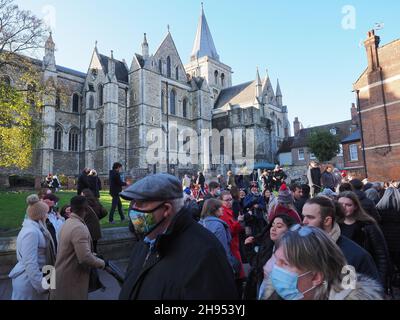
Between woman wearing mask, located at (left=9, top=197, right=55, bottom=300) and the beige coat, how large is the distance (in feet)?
0.71

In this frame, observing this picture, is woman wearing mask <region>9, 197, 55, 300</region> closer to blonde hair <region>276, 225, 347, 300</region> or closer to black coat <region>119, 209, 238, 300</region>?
black coat <region>119, 209, 238, 300</region>

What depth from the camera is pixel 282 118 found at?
2333 inches

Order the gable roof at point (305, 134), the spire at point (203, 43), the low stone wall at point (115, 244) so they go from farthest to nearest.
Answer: the spire at point (203, 43)
the gable roof at point (305, 134)
the low stone wall at point (115, 244)

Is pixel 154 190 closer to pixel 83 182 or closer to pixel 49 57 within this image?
pixel 83 182

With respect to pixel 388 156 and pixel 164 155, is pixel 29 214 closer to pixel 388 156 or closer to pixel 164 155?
pixel 388 156

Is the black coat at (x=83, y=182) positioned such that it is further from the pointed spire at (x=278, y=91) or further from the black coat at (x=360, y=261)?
the pointed spire at (x=278, y=91)

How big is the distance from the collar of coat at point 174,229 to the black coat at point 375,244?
2.73m

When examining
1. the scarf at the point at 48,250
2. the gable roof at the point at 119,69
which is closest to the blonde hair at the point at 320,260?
the scarf at the point at 48,250

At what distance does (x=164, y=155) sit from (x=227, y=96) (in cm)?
2193

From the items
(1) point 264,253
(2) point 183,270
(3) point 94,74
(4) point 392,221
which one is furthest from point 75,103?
(2) point 183,270

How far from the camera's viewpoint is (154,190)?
6.49 feet

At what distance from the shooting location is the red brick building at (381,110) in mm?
20375
